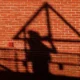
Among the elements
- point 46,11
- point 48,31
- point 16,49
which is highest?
point 46,11

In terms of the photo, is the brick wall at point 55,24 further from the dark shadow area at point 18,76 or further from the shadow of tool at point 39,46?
the dark shadow area at point 18,76

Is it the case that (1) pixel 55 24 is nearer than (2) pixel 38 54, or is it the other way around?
(1) pixel 55 24

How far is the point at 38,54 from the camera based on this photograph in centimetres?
623

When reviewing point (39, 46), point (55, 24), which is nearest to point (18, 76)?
point (39, 46)

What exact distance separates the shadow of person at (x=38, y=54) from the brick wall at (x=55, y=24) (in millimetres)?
107

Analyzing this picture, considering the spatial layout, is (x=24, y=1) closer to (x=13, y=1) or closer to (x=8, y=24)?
(x=13, y=1)

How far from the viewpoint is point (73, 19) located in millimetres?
5984

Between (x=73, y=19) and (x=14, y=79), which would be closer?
(x=73, y=19)

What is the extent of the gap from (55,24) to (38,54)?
2.79 ft

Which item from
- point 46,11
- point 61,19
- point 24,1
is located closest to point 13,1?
point 24,1

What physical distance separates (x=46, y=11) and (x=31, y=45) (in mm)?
906

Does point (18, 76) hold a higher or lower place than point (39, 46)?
lower

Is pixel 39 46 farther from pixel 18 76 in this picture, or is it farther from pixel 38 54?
pixel 18 76

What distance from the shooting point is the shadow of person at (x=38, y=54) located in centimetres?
614
